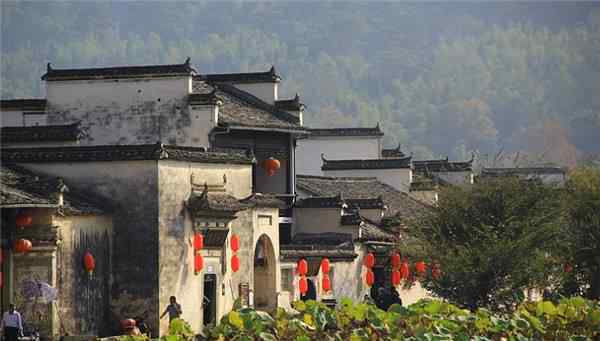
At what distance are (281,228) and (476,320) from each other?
21.7 metres

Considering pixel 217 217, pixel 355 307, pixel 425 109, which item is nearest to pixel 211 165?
pixel 217 217

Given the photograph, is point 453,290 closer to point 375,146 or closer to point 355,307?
point 355,307

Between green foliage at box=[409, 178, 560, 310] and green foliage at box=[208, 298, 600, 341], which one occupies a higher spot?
green foliage at box=[409, 178, 560, 310]

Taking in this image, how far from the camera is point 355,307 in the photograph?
26.4 m

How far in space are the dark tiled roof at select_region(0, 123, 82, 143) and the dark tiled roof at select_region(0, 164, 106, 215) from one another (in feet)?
16.1

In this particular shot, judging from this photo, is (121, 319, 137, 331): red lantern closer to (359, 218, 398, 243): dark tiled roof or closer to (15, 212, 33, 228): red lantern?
(15, 212, 33, 228): red lantern

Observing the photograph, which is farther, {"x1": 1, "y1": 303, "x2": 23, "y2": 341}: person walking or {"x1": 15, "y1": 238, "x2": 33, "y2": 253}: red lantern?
{"x1": 15, "y1": 238, "x2": 33, "y2": 253}: red lantern

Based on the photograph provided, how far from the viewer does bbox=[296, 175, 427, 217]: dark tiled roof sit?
5328cm

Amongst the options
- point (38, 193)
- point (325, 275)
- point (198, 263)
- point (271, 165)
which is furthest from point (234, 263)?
point (271, 165)

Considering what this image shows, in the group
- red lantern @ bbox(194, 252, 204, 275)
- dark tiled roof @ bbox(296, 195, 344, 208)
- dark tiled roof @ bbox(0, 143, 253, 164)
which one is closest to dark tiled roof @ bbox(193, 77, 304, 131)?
dark tiled roof @ bbox(296, 195, 344, 208)

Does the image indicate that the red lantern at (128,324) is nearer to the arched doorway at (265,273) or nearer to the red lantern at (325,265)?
the arched doorway at (265,273)

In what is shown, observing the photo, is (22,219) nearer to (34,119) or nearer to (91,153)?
(91,153)

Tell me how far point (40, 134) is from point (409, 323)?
16841 millimetres

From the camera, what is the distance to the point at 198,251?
3709 cm
